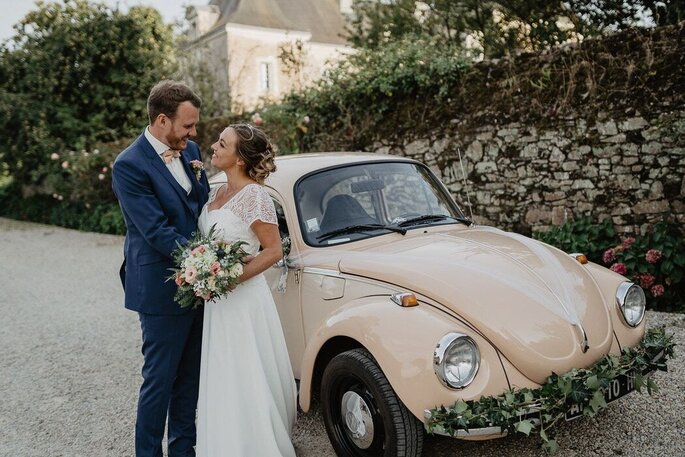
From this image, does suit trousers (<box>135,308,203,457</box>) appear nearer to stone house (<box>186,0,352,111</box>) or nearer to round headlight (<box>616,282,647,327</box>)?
round headlight (<box>616,282,647,327</box>)

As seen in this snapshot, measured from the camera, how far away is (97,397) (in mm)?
4926

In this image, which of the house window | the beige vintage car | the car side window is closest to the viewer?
the beige vintage car

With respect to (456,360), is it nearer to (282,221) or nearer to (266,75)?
(282,221)

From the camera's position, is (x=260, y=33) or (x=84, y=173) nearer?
(x=84, y=173)

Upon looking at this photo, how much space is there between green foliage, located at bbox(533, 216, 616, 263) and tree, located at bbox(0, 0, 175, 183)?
14084 mm

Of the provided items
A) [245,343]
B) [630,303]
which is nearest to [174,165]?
[245,343]

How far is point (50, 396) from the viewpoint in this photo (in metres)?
5.02

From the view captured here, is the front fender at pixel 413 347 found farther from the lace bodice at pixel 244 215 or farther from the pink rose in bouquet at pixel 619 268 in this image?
the pink rose in bouquet at pixel 619 268

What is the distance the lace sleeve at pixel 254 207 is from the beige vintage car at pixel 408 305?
59 centimetres

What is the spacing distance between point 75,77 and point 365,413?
1737 cm

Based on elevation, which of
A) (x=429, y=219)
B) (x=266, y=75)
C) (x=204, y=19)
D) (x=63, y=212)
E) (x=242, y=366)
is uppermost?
(x=204, y=19)

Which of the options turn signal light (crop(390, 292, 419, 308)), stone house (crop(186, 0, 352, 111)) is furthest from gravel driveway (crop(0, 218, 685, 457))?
stone house (crop(186, 0, 352, 111))

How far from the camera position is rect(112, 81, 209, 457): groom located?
10.1 feet

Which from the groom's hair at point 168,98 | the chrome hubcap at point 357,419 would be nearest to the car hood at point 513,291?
the chrome hubcap at point 357,419
